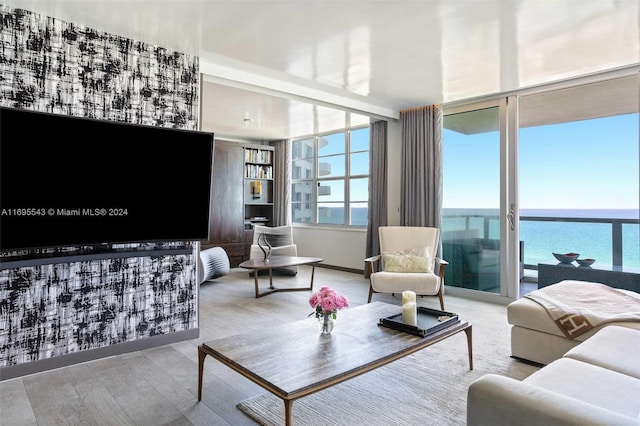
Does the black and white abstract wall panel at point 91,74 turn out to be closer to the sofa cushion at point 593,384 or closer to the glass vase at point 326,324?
the glass vase at point 326,324

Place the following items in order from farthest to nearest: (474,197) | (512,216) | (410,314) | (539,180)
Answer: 1. (539,180)
2. (474,197)
3. (512,216)
4. (410,314)

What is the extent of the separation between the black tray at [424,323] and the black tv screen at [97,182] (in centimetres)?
158

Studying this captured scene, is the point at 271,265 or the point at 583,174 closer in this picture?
the point at 271,265

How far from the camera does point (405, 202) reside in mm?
5332

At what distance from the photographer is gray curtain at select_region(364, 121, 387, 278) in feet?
18.8

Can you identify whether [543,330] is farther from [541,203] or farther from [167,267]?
[541,203]

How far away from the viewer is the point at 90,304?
9.07 feet

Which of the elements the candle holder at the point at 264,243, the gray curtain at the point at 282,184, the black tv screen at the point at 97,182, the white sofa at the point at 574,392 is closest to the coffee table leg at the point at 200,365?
the black tv screen at the point at 97,182

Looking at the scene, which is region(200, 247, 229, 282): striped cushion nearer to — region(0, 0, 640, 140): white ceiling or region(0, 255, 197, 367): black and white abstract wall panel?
region(0, 255, 197, 367): black and white abstract wall panel

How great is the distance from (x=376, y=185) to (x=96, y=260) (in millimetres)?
3998

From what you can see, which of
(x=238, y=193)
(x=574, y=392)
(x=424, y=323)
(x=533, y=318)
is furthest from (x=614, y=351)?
(x=238, y=193)

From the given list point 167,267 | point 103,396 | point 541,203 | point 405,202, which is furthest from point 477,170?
point 103,396

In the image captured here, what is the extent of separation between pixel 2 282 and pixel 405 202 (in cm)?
438

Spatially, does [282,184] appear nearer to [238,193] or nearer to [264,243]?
[238,193]
